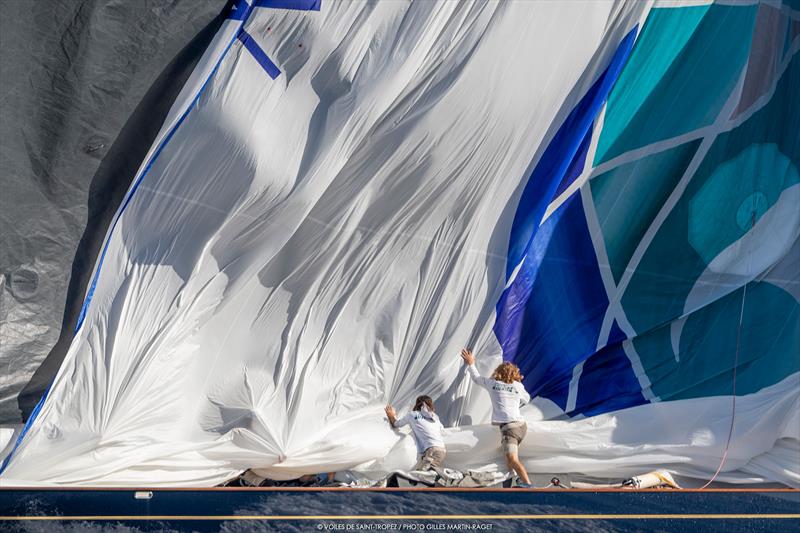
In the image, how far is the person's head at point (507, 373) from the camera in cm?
441

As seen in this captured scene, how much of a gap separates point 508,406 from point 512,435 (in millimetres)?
122

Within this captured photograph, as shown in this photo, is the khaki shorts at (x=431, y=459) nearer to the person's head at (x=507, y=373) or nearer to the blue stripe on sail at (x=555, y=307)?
the person's head at (x=507, y=373)

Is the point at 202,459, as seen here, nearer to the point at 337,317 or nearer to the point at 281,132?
the point at 337,317

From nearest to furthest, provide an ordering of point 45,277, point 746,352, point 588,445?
1. point 45,277
2. point 588,445
3. point 746,352

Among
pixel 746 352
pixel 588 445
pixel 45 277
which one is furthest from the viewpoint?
pixel 746 352

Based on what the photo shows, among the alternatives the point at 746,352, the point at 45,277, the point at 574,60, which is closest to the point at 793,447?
the point at 746,352

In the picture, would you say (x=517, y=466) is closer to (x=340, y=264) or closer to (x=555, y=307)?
(x=555, y=307)

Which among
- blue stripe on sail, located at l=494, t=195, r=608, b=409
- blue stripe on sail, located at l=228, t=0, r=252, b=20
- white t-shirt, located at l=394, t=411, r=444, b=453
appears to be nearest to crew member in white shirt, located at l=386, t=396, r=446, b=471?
white t-shirt, located at l=394, t=411, r=444, b=453

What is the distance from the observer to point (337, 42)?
14.1 feet

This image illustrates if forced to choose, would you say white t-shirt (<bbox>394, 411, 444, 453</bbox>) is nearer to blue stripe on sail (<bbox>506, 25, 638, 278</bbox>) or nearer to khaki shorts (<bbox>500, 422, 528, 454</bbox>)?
khaki shorts (<bbox>500, 422, 528, 454</bbox>)

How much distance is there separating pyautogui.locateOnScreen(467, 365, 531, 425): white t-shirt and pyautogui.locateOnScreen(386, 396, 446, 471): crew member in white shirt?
239 millimetres

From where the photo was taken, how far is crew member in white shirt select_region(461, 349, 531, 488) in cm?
432

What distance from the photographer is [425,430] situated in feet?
14.1

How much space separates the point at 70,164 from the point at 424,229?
149 cm
